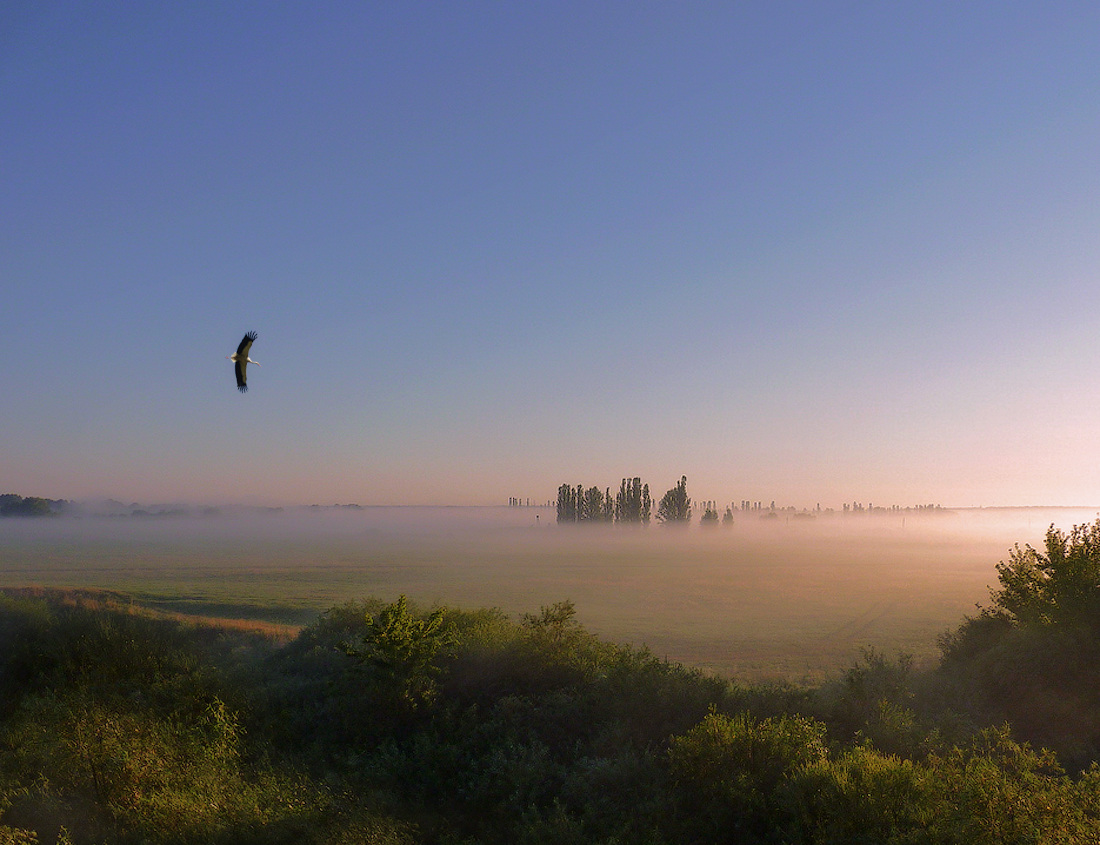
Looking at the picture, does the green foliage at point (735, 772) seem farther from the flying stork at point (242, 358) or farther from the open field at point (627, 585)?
the open field at point (627, 585)

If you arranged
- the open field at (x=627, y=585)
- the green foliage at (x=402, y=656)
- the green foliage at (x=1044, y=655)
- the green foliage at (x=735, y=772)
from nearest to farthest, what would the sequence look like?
the green foliage at (x=735, y=772) < the green foliage at (x=402, y=656) < the green foliage at (x=1044, y=655) < the open field at (x=627, y=585)

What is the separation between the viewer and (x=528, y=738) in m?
14.6

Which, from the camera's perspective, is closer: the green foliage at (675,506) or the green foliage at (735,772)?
the green foliage at (735,772)

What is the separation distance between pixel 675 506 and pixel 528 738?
185776mm

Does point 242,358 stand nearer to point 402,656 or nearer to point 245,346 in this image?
point 245,346

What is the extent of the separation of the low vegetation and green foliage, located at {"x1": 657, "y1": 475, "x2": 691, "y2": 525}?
6800 inches

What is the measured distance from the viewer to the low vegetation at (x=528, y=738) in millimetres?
9758

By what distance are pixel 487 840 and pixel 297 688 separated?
8.69 meters

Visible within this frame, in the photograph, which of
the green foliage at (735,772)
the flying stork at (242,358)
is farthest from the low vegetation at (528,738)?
the flying stork at (242,358)

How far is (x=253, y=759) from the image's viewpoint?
45.1 feet

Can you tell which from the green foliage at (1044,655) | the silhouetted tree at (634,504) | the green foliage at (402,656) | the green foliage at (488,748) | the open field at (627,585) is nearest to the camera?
the green foliage at (488,748)

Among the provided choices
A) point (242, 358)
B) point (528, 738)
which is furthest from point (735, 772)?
point (242, 358)

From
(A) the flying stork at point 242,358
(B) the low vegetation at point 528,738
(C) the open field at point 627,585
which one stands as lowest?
(C) the open field at point 627,585

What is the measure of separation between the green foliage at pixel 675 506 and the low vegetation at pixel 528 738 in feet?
567
